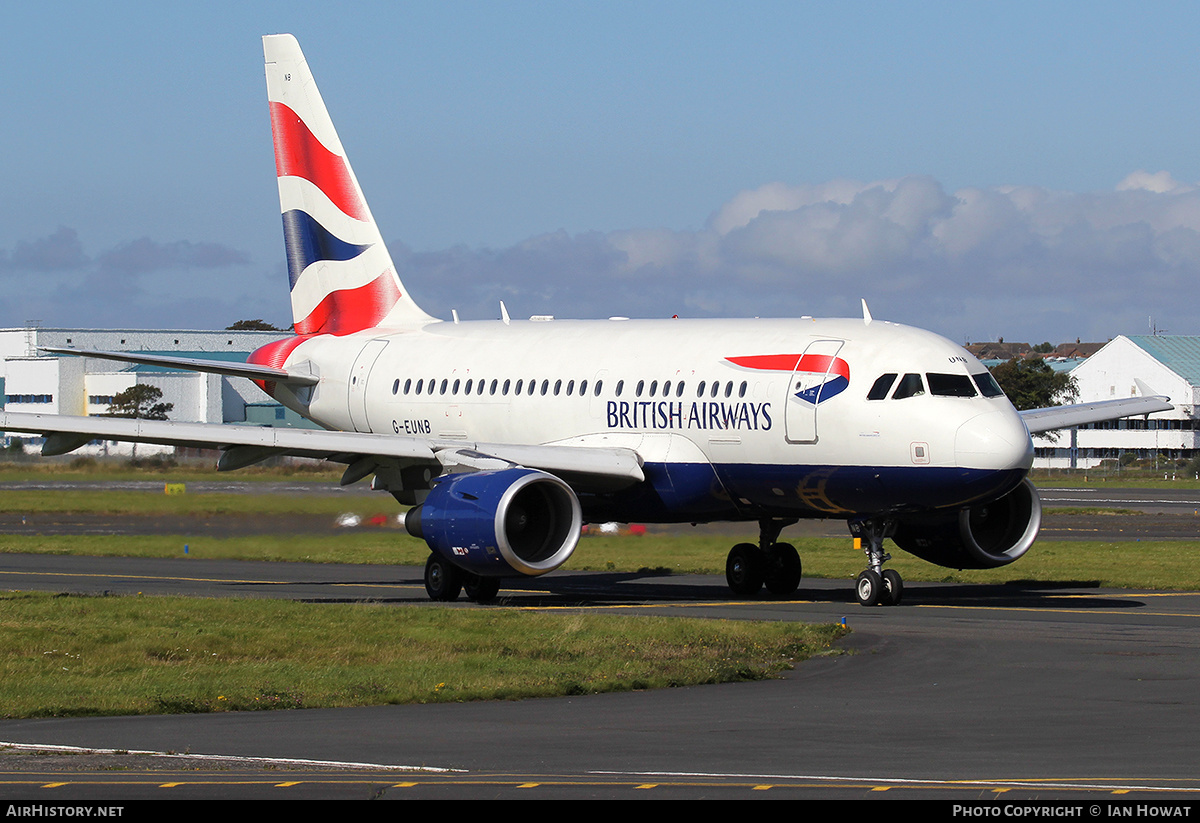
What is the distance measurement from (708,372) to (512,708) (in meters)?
12.4

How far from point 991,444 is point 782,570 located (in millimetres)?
5979

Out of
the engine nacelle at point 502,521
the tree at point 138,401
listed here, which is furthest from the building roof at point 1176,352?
the engine nacelle at point 502,521

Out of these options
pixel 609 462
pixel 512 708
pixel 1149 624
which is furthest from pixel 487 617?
pixel 1149 624

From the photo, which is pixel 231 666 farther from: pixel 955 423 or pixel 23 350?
pixel 23 350

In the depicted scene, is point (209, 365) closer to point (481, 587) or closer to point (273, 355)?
point (273, 355)

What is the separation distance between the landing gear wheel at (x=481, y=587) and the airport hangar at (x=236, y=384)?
71.4 m

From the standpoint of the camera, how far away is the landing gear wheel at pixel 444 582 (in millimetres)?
27156

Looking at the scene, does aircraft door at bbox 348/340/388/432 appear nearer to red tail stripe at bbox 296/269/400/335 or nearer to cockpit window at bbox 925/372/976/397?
red tail stripe at bbox 296/269/400/335

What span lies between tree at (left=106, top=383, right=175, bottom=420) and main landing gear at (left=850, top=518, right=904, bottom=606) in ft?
257

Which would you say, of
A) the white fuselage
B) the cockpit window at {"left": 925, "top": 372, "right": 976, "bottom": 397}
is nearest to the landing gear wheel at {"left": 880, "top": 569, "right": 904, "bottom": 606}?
the white fuselage

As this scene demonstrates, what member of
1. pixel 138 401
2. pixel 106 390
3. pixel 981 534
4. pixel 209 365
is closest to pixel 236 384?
pixel 106 390

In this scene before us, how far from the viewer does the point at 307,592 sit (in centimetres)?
2836

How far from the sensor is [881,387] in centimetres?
2503

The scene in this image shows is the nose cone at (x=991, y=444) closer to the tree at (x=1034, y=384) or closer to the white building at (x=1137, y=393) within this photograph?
the white building at (x=1137, y=393)
